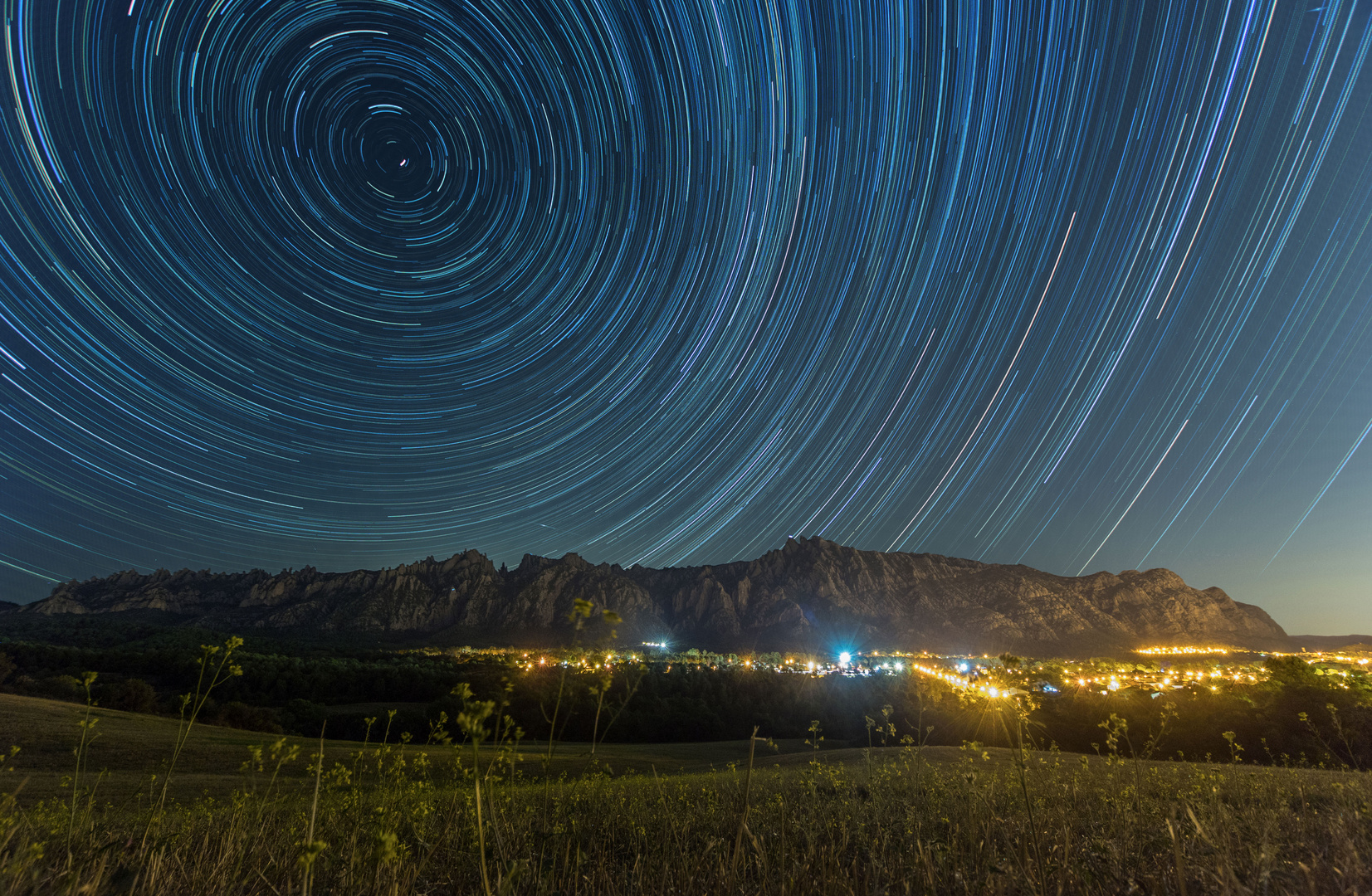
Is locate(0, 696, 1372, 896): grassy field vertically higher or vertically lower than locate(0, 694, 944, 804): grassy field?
higher

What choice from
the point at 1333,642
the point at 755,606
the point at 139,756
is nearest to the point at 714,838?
the point at 139,756

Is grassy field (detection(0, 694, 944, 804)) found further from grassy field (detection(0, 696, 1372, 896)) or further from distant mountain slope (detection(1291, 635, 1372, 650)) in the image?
distant mountain slope (detection(1291, 635, 1372, 650))

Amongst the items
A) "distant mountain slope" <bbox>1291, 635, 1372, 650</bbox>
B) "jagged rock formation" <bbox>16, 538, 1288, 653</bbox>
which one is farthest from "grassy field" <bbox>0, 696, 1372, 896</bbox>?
"distant mountain slope" <bbox>1291, 635, 1372, 650</bbox>

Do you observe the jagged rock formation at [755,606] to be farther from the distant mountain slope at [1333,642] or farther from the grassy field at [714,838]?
the grassy field at [714,838]

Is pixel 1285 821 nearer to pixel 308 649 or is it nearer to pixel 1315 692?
pixel 1315 692

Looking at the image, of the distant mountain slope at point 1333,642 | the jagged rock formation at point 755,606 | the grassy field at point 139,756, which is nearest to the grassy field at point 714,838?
the grassy field at point 139,756

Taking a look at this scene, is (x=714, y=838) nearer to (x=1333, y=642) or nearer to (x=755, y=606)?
(x=755, y=606)

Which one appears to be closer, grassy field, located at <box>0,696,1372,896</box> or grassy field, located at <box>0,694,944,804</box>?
grassy field, located at <box>0,696,1372,896</box>
